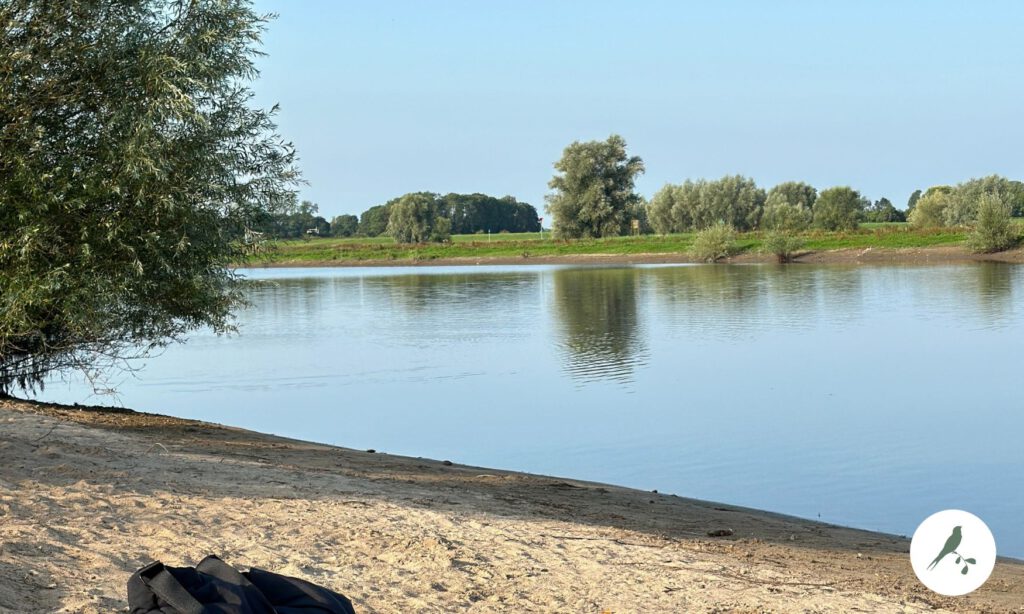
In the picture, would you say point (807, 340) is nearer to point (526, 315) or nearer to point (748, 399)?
point (748, 399)

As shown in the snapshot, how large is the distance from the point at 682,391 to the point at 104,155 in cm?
1325

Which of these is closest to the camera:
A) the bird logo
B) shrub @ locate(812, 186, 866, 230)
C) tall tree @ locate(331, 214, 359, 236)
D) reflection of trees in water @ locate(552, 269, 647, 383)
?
A: the bird logo

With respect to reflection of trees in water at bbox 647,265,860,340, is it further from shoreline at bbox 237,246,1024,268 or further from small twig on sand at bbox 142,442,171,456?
small twig on sand at bbox 142,442,171,456

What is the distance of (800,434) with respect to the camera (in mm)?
16297

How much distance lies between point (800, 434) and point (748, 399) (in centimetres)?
352

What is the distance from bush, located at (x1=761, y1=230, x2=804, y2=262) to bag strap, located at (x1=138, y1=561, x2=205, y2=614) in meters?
66.8

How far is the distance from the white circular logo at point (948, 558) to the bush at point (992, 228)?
189 feet

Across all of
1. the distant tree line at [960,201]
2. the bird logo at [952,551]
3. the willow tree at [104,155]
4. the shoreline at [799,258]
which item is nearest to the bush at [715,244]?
the shoreline at [799,258]

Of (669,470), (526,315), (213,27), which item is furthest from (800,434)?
(526,315)

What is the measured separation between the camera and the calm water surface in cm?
1360

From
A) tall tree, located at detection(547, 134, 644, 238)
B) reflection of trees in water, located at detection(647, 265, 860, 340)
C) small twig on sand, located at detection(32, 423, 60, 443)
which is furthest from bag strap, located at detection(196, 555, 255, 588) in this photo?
tall tree, located at detection(547, 134, 644, 238)

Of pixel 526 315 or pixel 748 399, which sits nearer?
pixel 748 399

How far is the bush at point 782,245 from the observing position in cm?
6900

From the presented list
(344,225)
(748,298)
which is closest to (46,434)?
(748,298)
